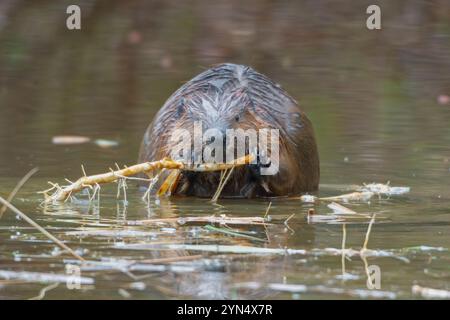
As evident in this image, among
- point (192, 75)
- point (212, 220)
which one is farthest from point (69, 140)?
point (212, 220)

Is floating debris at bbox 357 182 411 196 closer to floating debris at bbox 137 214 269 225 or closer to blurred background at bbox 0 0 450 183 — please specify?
blurred background at bbox 0 0 450 183

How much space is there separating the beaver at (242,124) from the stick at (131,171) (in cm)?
20

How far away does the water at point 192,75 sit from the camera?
429 centimetres

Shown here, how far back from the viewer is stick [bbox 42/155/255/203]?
5.96 metres

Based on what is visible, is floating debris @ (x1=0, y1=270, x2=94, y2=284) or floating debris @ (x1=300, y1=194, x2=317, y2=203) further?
floating debris @ (x1=300, y1=194, x2=317, y2=203)

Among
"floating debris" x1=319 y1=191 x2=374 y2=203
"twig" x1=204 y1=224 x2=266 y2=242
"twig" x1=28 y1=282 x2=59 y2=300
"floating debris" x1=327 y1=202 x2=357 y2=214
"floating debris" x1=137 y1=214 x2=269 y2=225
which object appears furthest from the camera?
"floating debris" x1=319 y1=191 x2=374 y2=203

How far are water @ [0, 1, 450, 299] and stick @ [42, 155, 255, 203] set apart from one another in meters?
0.09

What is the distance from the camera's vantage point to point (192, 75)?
35.6 feet

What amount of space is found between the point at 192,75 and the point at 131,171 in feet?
16.1
